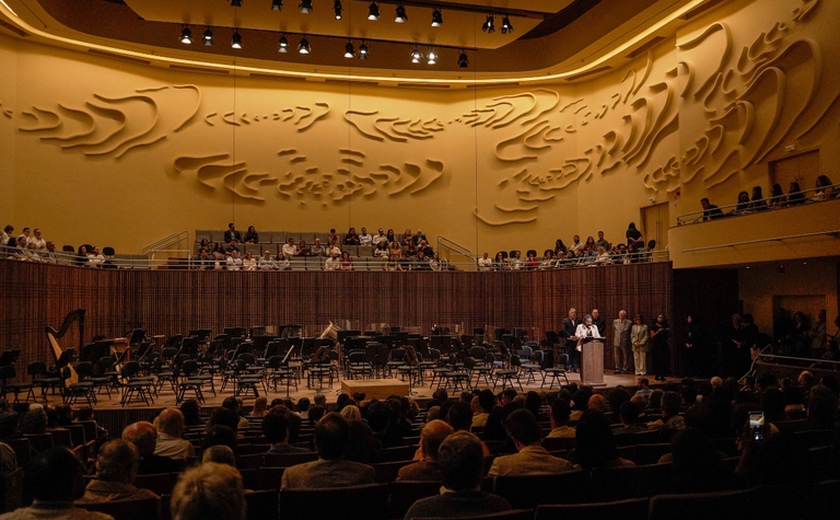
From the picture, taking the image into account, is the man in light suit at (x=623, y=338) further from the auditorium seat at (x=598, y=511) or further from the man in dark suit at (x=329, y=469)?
the auditorium seat at (x=598, y=511)

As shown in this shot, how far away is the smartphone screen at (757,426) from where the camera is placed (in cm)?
394

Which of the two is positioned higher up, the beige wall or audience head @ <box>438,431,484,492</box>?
the beige wall

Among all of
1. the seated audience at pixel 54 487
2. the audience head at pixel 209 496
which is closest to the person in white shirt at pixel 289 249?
the seated audience at pixel 54 487

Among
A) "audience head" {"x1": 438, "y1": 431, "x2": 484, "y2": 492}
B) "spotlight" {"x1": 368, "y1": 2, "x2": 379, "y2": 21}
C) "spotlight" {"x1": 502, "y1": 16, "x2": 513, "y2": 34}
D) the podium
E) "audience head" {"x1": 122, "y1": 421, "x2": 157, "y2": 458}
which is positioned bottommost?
the podium

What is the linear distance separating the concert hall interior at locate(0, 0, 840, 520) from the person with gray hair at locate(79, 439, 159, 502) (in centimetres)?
745

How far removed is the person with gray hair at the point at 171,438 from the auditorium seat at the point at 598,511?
9.20 feet


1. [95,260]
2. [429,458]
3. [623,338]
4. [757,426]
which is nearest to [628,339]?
[623,338]

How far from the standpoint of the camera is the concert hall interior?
13.1 meters

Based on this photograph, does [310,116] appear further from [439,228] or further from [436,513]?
[436,513]

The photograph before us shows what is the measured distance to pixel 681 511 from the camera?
2.68 metres

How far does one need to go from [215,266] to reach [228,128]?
5574mm

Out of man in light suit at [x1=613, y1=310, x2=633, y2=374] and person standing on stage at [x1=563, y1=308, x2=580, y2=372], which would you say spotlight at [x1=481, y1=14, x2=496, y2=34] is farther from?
man in light suit at [x1=613, y1=310, x2=633, y2=374]

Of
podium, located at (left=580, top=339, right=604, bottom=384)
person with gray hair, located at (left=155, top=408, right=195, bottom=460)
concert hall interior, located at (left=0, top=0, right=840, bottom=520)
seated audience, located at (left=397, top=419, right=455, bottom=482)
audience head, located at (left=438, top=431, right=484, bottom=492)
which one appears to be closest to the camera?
audience head, located at (left=438, top=431, right=484, bottom=492)

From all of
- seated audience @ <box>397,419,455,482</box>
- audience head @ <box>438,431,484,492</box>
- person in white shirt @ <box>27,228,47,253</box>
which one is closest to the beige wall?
person in white shirt @ <box>27,228,47,253</box>
